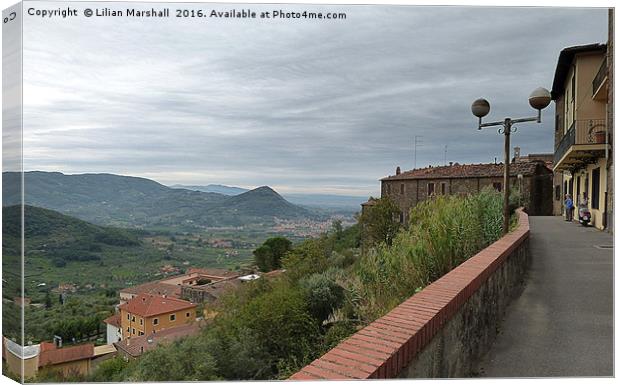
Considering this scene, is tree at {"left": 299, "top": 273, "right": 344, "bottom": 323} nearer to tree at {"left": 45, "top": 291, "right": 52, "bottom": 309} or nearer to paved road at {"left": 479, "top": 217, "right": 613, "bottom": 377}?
paved road at {"left": 479, "top": 217, "right": 613, "bottom": 377}

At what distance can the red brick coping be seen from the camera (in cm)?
166

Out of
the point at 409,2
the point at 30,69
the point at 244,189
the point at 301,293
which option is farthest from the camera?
the point at 301,293

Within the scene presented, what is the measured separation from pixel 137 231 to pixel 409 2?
2.51 m

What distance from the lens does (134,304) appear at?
3.56 m

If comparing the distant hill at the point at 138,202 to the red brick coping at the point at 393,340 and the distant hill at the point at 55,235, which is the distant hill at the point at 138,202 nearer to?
the distant hill at the point at 55,235

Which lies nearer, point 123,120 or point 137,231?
point 123,120

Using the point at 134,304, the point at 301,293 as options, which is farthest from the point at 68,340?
the point at 301,293

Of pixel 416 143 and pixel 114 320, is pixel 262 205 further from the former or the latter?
pixel 416 143

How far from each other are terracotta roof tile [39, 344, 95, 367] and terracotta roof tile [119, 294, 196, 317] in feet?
2.03

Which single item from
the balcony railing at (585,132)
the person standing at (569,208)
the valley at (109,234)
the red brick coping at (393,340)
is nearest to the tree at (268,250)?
the valley at (109,234)

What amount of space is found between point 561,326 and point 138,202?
3210 millimetres

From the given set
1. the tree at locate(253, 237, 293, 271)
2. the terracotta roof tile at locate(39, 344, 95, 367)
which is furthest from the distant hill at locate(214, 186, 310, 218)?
the terracotta roof tile at locate(39, 344, 95, 367)

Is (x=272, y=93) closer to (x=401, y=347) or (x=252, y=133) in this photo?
(x=252, y=133)

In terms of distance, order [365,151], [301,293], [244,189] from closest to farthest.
→ 1. [244,189]
2. [365,151]
3. [301,293]
